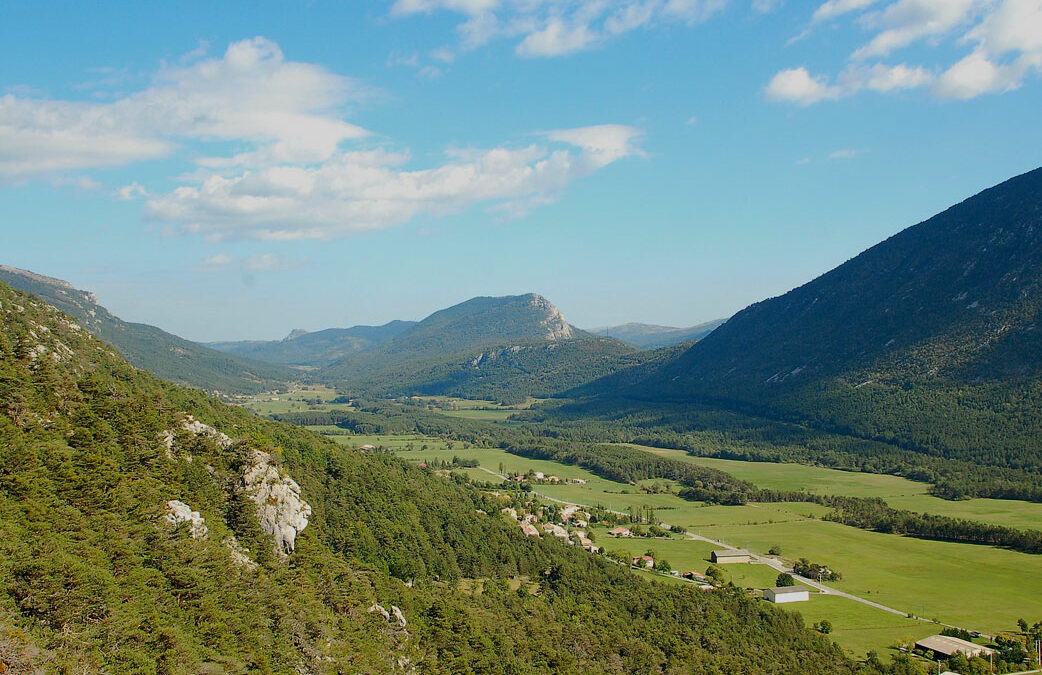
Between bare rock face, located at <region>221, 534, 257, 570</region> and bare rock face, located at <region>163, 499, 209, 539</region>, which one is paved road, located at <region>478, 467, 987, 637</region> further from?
bare rock face, located at <region>163, 499, 209, 539</region>

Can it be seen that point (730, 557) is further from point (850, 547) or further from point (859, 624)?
point (859, 624)

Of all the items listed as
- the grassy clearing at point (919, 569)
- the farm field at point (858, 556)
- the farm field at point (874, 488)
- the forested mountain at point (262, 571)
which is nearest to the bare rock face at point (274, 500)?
the forested mountain at point (262, 571)

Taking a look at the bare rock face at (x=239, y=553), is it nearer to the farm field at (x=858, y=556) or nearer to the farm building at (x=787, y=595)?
the farm field at (x=858, y=556)

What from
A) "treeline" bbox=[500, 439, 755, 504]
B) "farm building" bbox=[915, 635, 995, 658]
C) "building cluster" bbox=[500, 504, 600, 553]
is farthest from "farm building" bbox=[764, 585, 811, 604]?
"treeline" bbox=[500, 439, 755, 504]

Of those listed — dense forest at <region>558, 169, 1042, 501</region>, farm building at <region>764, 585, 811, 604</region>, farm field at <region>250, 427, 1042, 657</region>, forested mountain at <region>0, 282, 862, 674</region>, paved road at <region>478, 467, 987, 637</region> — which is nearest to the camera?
forested mountain at <region>0, 282, 862, 674</region>

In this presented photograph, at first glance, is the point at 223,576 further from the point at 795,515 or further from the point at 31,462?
the point at 795,515

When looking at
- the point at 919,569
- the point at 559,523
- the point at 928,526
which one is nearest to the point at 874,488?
the point at 928,526
